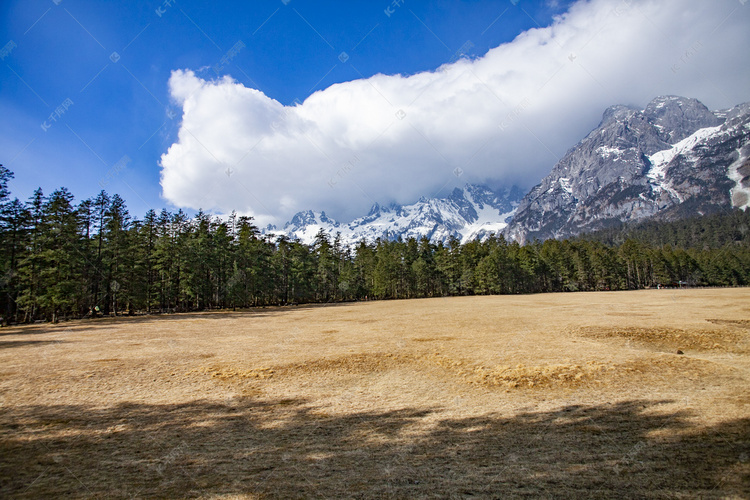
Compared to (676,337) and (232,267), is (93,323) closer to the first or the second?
(232,267)

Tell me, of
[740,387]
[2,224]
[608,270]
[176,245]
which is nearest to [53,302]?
[2,224]

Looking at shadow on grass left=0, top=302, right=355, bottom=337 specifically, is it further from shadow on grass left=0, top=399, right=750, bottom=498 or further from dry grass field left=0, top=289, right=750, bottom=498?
shadow on grass left=0, top=399, right=750, bottom=498

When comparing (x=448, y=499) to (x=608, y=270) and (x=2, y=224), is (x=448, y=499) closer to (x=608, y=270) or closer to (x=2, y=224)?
(x=2, y=224)

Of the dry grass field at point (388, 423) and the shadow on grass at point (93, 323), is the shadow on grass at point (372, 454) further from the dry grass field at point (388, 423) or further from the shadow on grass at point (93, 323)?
the shadow on grass at point (93, 323)

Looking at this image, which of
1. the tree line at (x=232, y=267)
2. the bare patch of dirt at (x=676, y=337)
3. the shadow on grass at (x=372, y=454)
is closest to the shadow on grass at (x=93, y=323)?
the tree line at (x=232, y=267)

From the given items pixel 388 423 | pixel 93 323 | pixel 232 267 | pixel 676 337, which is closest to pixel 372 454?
pixel 388 423

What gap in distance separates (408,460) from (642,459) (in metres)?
4.10

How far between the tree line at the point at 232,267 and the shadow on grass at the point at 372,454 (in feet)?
119

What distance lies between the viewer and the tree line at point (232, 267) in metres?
37.0

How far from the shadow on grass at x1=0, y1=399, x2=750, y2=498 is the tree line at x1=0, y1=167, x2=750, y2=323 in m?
36.3

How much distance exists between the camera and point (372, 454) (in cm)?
657

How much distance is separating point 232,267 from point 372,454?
2257 inches

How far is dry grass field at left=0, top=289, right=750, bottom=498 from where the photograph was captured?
215 inches

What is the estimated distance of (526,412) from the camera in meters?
8.57
